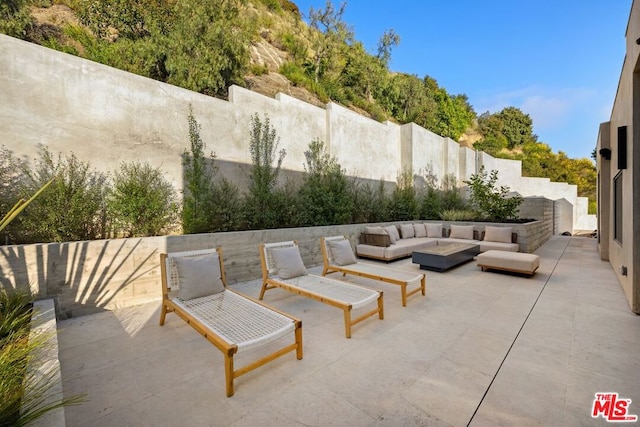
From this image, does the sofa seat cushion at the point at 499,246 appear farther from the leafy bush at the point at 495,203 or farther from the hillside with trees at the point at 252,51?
the hillside with trees at the point at 252,51

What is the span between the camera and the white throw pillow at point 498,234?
702 cm

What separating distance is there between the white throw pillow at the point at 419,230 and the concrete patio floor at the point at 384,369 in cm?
447

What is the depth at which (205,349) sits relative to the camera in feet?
8.70

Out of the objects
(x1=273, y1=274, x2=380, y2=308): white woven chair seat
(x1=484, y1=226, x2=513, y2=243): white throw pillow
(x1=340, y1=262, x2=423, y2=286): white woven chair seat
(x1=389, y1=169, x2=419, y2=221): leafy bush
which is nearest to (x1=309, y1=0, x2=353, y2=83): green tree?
(x1=389, y1=169, x2=419, y2=221): leafy bush

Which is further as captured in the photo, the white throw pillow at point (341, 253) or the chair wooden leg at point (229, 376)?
the white throw pillow at point (341, 253)

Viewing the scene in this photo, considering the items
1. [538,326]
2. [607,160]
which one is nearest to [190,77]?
[538,326]

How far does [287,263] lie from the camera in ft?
13.1

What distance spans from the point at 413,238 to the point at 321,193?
10.5ft

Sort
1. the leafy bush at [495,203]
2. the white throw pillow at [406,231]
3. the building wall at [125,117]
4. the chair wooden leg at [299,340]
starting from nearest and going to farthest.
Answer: the chair wooden leg at [299,340] → the building wall at [125,117] → the white throw pillow at [406,231] → the leafy bush at [495,203]

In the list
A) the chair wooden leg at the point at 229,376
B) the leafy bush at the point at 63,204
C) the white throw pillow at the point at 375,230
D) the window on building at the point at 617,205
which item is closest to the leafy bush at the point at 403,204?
the white throw pillow at the point at 375,230

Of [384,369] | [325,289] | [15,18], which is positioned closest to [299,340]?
[384,369]

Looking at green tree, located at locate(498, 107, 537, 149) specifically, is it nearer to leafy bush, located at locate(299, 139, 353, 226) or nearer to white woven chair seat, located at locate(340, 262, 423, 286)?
leafy bush, located at locate(299, 139, 353, 226)

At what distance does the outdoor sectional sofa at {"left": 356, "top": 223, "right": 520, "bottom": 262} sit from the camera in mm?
6621

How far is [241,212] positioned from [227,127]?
2138mm
